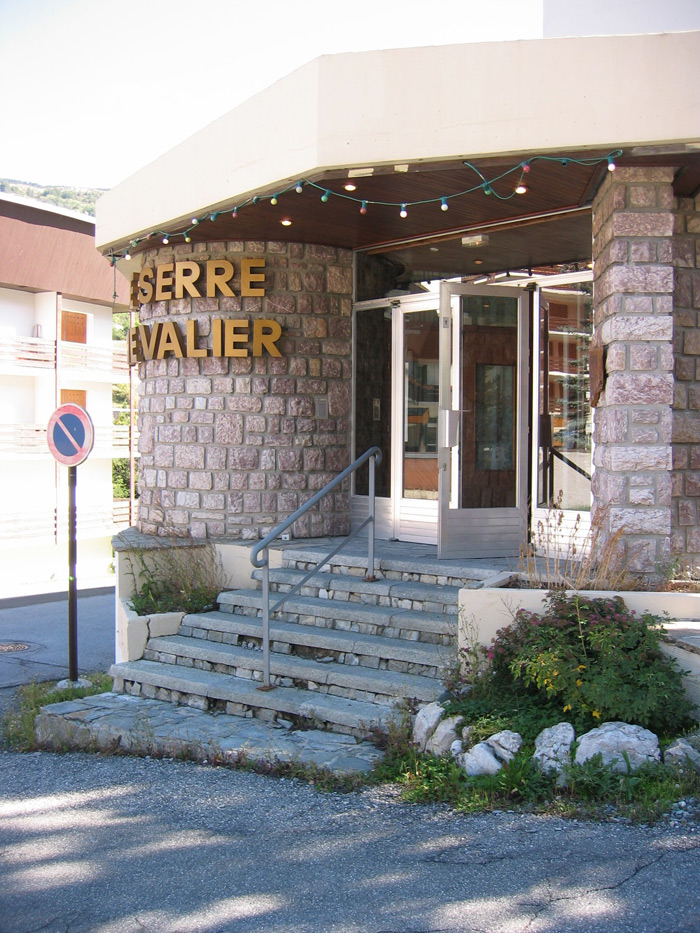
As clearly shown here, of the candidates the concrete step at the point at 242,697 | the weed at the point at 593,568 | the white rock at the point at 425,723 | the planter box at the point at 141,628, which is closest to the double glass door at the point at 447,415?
the weed at the point at 593,568

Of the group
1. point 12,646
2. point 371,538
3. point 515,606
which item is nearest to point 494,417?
point 371,538

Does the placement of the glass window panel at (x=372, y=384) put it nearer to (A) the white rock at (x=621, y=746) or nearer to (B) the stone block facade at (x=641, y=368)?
(B) the stone block facade at (x=641, y=368)

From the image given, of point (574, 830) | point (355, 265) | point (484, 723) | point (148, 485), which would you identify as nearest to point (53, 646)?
point (148, 485)

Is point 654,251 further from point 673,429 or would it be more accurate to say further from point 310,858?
point 310,858

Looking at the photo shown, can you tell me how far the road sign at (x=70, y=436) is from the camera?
26.9 ft

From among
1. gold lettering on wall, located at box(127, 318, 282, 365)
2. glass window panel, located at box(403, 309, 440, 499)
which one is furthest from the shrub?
gold lettering on wall, located at box(127, 318, 282, 365)

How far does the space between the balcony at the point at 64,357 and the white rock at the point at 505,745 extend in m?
20.9

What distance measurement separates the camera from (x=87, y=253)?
2412 centimetres

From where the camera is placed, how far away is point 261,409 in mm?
9227

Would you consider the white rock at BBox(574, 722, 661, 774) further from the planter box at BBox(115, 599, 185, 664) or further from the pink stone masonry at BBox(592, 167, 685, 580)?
the planter box at BBox(115, 599, 185, 664)

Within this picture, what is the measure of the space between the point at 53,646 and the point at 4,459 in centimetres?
1306

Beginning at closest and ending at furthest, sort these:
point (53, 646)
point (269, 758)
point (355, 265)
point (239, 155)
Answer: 1. point (269, 758)
2. point (239, 155)
3. point (355, 265)
4. point (53, 646)

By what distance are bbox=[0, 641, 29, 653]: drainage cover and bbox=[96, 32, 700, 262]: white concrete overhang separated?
23.1ft

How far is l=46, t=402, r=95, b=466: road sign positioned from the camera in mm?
8195
